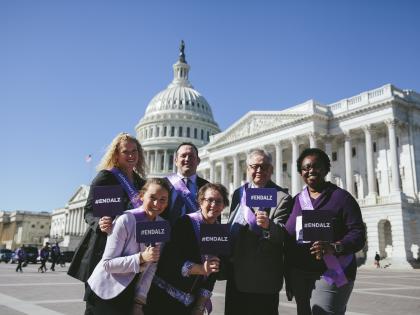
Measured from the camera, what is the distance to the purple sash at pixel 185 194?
536cm

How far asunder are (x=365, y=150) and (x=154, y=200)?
44.8 m

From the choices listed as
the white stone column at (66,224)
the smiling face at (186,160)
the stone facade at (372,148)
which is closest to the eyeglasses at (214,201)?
the smiling face at (186,160)

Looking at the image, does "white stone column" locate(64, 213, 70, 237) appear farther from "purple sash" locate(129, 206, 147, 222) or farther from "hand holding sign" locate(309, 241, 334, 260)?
"hand holding sign" locate(309, 241, 334, 260)

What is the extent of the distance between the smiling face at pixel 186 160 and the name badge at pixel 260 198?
53.3 inches

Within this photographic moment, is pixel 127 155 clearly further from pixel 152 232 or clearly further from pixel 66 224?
pixel 66 224

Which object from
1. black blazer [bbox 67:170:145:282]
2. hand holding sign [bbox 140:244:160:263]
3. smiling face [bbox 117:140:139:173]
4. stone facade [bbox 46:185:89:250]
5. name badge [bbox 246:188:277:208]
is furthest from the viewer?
stone facade [bbox 46:185:89:250]

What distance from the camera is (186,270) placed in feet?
13.7

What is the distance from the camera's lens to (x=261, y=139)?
5228 centimetres

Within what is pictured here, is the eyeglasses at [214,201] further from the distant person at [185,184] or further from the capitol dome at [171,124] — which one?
the capitol dome at [171,124]

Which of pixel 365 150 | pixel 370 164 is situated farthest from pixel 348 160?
pixel 365 150

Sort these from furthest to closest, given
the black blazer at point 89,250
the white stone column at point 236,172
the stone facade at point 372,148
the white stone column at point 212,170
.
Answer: the white stone column at point 212,170 < the white stone column at point 236,172 < the stone facade at point 372,148 < the black blazer at point 89,250

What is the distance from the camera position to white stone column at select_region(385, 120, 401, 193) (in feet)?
127

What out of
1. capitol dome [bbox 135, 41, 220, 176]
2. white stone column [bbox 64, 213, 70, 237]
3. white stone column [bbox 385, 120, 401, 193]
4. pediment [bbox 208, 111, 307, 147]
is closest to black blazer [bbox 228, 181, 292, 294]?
white stone column [bbox 385, 120, 401, 193]

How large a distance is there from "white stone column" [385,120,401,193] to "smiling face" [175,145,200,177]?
3723 centimetres
